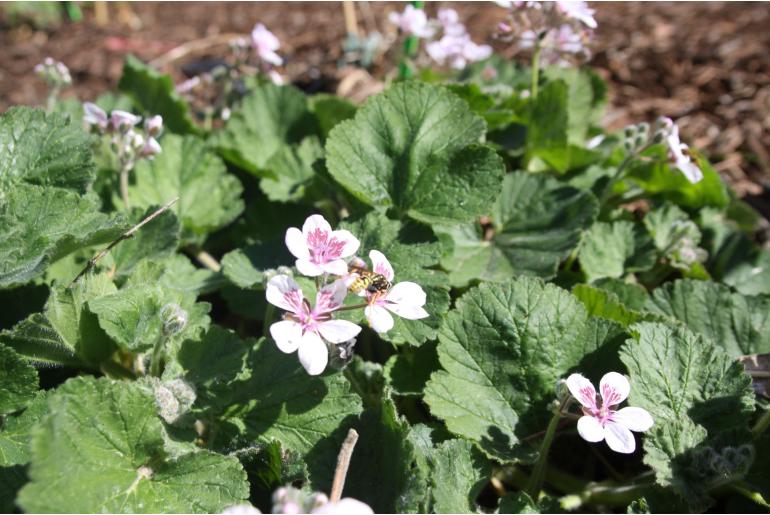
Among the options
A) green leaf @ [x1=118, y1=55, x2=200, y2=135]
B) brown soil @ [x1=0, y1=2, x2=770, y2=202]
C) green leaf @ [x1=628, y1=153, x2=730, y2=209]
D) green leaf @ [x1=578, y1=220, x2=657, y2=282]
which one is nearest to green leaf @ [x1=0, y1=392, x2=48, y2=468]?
green leaf @ [x1=118, y1=55, x2=200, y2=135]

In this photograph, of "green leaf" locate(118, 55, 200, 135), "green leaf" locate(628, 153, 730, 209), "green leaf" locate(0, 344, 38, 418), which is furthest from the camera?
"green leaf" locate(118, 55, 200, 135)

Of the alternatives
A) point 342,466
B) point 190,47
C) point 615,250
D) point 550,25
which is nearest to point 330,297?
point 342,466

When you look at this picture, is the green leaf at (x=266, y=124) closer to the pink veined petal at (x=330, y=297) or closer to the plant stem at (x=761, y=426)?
the pink veined petal at (x=330, y=297)

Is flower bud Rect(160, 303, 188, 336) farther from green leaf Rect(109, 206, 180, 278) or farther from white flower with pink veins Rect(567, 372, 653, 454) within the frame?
white flower with pink veins Rect(567, 372, 653, 454)

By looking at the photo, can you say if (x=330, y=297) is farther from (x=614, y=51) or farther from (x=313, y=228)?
(x=614, y=51)

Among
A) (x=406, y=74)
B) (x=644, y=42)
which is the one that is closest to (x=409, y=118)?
(x=406, y=74)
